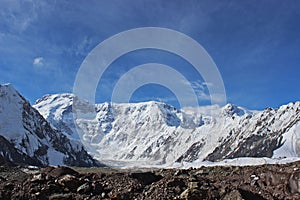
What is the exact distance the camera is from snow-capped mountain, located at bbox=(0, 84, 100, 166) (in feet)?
420

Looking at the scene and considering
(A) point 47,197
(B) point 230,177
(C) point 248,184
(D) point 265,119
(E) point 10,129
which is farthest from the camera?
(D) point 265,119

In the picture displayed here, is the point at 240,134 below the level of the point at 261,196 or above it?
above

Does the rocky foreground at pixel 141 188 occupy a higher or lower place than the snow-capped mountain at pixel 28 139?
lower

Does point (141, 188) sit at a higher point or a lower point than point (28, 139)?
lower

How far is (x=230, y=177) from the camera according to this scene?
19.3 m

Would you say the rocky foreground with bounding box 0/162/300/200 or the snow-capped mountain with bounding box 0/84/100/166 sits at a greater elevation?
the snow-capped mountain with bounding box 0/84/100/166

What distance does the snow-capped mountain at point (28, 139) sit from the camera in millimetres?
128000

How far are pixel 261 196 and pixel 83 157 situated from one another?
601 ft

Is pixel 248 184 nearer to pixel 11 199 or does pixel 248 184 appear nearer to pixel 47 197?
pixel 47 197

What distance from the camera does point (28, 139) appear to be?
14112 cm

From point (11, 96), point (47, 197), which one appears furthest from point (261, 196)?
point (11, 96)

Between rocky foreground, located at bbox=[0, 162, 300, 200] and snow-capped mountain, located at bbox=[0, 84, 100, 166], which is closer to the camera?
rocky foreground, located at bbox=[0, 162, 300, 200]

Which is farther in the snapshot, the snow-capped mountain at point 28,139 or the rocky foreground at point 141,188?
the snow-capped mountain at point 28,139

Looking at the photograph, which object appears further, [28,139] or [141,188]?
[28,139]
